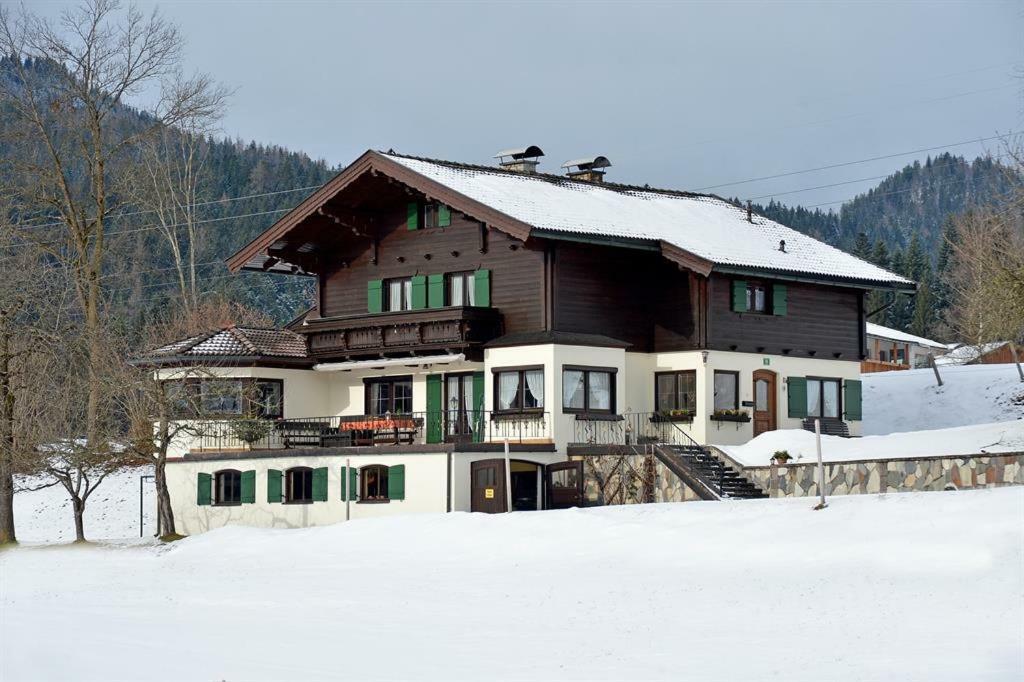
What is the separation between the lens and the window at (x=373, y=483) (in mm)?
38750

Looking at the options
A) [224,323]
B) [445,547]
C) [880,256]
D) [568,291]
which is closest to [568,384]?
[568,291]

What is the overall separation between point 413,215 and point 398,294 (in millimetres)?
2241

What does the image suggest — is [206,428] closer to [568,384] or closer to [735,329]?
[568,384]

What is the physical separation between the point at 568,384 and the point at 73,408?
547 inches

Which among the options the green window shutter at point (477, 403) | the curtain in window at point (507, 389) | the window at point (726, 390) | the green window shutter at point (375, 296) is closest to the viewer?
the curtain in window at point (507, 389)

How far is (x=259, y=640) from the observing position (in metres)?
22.4

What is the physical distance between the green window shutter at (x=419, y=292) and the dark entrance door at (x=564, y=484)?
6.93m

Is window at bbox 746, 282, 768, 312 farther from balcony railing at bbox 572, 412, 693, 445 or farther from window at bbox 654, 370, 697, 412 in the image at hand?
balcony railing at bbox 572, 412, 693, 445

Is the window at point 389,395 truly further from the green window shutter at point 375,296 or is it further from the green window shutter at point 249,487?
the green window shutter at point 249,487

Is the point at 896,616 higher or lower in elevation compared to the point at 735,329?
lower

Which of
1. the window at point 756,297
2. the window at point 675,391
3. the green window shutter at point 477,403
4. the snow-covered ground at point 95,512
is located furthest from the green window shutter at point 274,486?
the window at point 756,297

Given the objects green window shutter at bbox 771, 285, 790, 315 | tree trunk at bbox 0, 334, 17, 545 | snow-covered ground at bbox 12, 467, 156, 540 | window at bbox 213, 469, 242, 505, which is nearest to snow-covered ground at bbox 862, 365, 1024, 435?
green window shutter at bbox 771, 285, 790, 315

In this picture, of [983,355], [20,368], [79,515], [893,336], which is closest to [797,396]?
[79,515]

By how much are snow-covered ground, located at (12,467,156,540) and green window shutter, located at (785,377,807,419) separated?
18748mm
